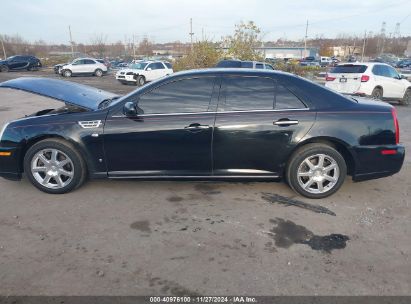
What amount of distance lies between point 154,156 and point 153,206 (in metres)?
0.60

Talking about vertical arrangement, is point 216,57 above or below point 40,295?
above

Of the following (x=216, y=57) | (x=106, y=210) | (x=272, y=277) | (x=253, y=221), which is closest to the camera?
(x=272, y=277)

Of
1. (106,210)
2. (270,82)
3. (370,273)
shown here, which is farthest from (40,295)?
(270,82)

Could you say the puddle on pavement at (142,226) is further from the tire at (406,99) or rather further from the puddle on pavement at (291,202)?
the tire at (406,99)

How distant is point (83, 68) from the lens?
27641 millimetres

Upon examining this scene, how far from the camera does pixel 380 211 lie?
12.1 ft

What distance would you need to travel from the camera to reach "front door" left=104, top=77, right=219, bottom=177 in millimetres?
3756

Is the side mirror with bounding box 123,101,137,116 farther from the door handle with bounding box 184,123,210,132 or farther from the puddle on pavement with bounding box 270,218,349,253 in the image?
the puddle on pavement with bounding box 270,218,349,253

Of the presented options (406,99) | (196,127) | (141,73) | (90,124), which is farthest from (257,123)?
(141,73)

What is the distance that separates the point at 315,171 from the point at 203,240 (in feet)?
5.59

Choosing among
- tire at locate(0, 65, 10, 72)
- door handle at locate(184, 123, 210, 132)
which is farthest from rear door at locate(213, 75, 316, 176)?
tire at locate(0, 65, 10, 72)

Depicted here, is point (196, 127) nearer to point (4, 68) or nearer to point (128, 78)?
point (128, 78)

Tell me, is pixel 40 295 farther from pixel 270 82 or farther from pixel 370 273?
pixel 270 82

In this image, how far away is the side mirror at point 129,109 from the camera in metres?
3.68
